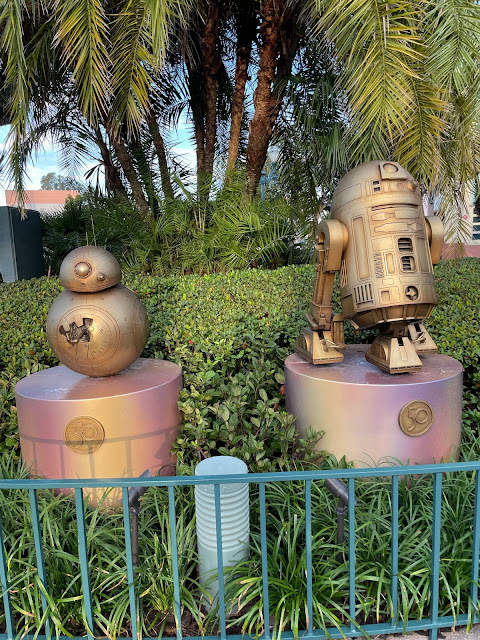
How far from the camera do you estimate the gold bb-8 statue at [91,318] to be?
2.77 meters

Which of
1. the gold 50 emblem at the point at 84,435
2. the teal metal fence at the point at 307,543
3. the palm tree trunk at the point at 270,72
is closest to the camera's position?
the teal metal fence at the point at 307,543

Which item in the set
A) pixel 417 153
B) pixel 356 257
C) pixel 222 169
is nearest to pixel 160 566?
pixel 356 257

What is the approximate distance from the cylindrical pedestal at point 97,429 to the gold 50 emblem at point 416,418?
4.46 ft

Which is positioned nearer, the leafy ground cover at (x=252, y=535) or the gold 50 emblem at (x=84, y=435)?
the leafy ground cover at (x=252, y=535)

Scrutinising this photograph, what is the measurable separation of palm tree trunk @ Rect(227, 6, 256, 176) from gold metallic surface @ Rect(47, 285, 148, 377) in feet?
15.4

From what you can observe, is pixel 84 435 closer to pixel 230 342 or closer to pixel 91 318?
pixel 91 318

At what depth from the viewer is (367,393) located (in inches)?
106

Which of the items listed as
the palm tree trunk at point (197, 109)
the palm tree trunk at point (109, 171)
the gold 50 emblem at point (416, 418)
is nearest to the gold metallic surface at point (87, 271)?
the gold 50 emblem at point (416, 418)

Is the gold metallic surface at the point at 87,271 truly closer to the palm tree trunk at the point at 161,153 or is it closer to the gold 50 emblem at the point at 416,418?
the gold 50 emblem at the point at 416,418

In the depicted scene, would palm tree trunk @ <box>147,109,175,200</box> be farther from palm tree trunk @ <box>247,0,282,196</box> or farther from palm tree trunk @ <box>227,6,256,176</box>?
palm tree trunk @ <box>247,0,282,196</box>

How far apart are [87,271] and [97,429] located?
0.89 meters

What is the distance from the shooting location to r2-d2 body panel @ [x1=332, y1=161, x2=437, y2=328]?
267 cm

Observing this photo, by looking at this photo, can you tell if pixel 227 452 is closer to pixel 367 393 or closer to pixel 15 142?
pixel 367 393

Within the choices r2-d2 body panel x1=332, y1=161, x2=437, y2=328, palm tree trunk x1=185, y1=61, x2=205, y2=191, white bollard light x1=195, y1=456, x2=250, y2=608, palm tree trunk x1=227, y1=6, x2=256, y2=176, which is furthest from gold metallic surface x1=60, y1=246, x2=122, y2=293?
palm tree trunk x1=185, y1=61, x2=205, y2=191
